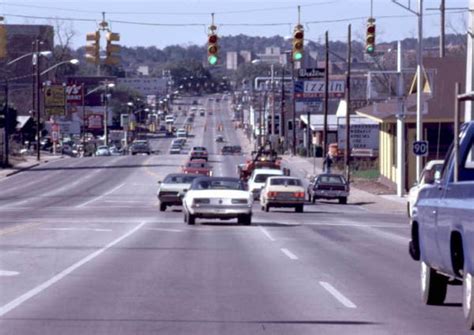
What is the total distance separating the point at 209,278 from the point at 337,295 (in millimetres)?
2998

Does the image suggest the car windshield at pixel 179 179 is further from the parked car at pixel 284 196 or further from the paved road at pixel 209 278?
the paved road at pixel 209 278

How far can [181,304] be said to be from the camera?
574 inches

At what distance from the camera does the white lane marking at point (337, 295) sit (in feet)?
47.8

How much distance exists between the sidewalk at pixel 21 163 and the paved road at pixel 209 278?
43.5 meters

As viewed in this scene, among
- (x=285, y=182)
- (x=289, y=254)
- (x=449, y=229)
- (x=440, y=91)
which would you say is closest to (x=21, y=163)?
(x=440, y=91)

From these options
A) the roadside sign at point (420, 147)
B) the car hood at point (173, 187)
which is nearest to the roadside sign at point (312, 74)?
the roadside sign at point (420, 147)

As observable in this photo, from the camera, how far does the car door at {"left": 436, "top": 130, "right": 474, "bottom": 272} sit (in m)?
11.6

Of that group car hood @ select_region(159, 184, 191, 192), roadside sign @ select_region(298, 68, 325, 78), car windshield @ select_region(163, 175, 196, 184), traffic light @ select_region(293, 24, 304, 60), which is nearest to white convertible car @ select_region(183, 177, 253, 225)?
traffic light @ select_region(293, 24, 304, 60)

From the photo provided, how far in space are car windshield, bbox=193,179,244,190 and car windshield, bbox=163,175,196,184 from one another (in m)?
8.89

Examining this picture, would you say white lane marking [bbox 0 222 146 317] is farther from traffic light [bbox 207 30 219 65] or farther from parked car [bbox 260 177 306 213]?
parked car [bbox 260 177 306 213]

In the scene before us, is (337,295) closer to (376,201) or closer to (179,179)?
(179,179)

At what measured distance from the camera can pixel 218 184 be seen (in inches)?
1379

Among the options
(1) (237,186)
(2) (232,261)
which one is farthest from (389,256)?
(1) (237,186)

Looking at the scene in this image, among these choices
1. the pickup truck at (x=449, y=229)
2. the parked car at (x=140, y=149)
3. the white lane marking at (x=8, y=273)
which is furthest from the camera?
the parked car at (x=140, y=149)
